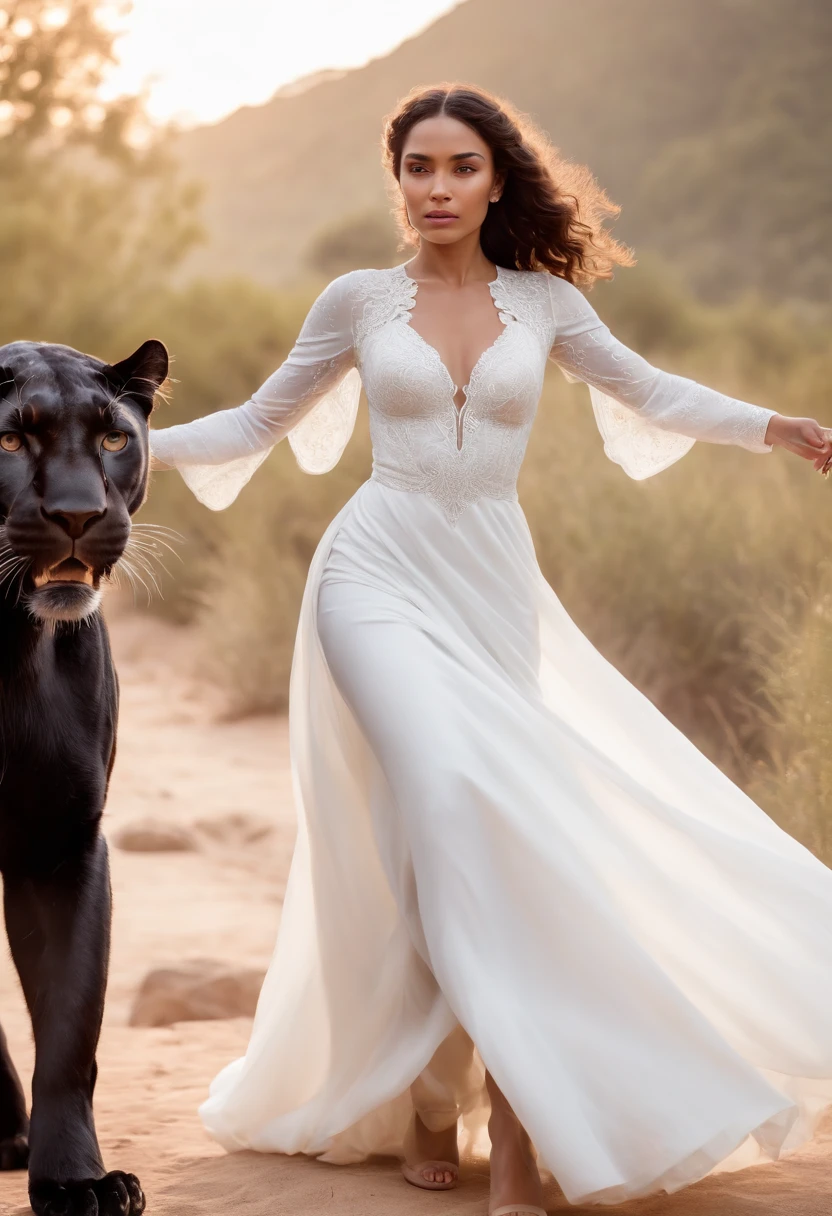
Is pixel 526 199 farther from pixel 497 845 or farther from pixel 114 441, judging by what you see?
pixel 497 845

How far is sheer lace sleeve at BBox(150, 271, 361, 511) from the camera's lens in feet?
11.3

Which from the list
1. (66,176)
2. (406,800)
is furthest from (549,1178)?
(66,176)

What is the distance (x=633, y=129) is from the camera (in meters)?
45.4

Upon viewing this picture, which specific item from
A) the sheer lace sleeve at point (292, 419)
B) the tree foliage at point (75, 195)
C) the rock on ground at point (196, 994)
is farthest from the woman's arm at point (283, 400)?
the tree foliage at point (75, 195)

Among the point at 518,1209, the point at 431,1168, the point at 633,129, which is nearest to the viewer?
the point at 518,1209

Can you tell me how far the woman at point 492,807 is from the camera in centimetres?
268

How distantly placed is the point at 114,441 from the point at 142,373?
26 cm

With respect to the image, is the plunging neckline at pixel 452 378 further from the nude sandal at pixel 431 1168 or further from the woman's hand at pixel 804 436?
the nude sandal at pixel 431 1168

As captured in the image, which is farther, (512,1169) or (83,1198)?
(512,1169)

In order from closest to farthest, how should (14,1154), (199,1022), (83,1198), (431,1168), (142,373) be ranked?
(83,1198) < (142,373) < (431,1168) < (14,1154) < (199,1022)

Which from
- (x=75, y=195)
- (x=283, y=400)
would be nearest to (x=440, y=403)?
(x=283, y=400)

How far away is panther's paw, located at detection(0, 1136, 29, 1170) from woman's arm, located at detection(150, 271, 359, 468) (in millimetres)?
1602

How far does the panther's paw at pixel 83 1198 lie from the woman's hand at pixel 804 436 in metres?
2.13

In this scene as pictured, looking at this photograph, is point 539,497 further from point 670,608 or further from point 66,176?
point 66,176
